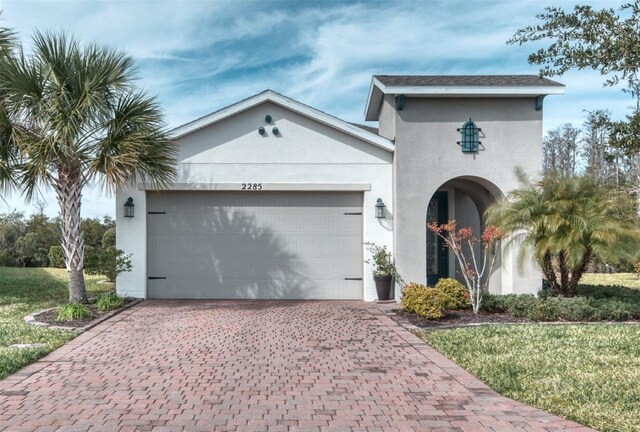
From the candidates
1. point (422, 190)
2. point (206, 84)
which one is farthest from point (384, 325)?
point (206, 84)

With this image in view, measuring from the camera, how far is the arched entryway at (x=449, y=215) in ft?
48.4

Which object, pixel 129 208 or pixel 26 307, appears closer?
pixel 26 307

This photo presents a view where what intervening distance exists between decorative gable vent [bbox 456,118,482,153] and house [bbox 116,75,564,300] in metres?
0.02

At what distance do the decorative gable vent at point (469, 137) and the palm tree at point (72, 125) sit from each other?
676 centimetres

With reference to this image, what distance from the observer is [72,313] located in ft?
32.1

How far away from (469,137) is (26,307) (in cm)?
1053

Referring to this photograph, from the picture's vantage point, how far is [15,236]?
2588 centimetres

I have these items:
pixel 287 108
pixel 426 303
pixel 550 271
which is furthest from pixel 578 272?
pixel 287 108

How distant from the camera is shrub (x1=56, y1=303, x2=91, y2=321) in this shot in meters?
9.72

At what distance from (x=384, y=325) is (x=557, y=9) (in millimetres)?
6993

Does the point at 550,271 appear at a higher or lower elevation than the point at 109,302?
higher

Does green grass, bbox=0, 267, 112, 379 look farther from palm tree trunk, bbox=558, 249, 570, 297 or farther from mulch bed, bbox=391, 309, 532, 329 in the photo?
palm tree trunk, bbox=558, 249, 570, 297

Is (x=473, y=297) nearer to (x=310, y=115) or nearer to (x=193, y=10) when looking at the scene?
(x=310, y=115)

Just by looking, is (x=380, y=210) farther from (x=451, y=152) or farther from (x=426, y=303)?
(x=426, y=303)
